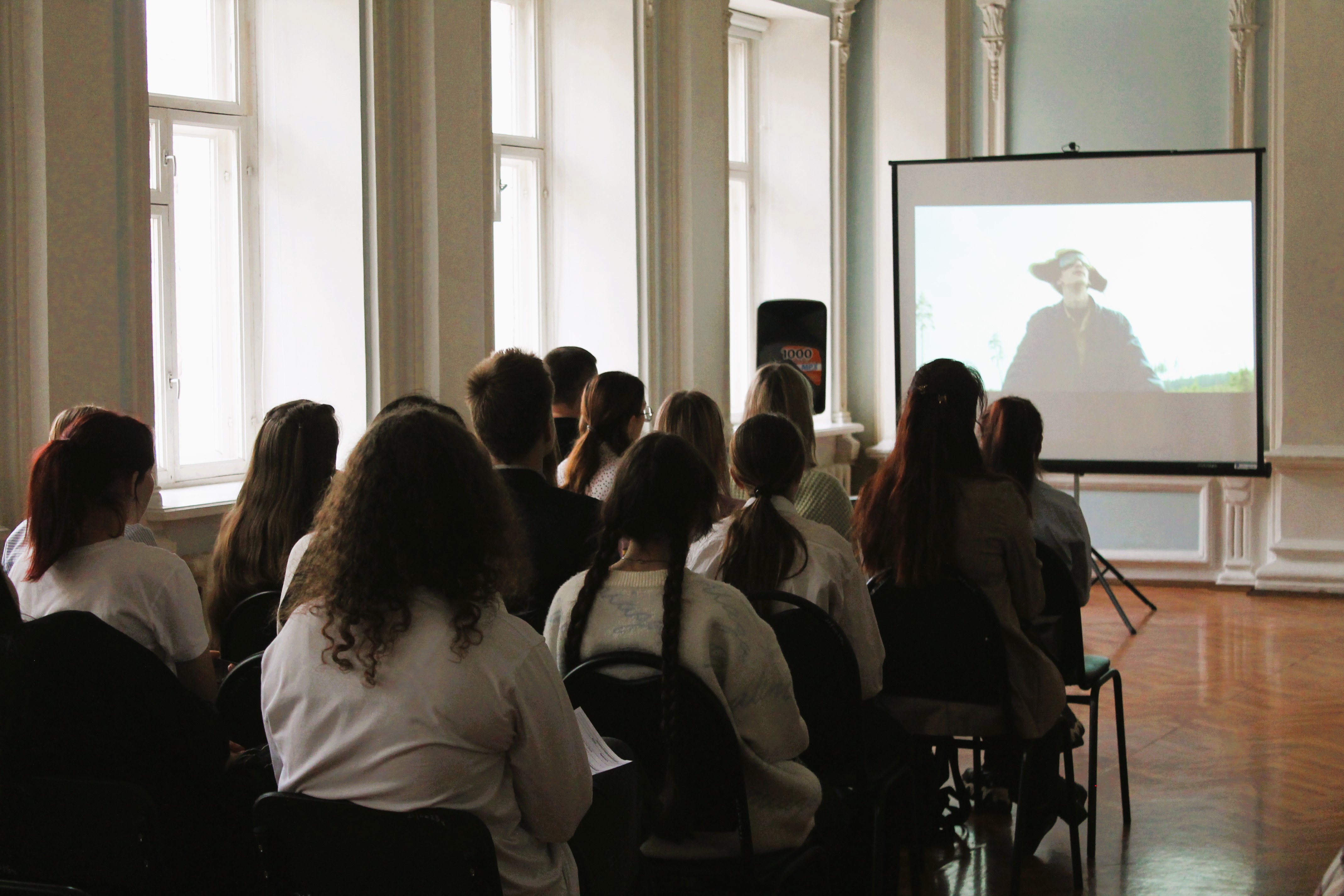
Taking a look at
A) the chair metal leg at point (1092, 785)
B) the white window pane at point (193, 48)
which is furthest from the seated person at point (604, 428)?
the white window pane at point (193, 48)

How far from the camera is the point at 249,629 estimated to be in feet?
7.91

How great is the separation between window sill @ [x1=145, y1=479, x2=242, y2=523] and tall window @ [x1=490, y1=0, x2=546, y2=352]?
1.79m

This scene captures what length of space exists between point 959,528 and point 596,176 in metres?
3.87

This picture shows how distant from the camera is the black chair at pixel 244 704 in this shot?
6.20ft

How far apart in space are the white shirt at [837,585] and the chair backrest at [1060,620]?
0.68 metres

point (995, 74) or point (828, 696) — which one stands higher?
point (995, 74)

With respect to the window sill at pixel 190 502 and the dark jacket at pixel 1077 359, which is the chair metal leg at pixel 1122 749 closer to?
the window sill at pixel 190 502

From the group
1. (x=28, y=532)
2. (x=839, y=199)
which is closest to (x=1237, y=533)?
(x=839, y=199)

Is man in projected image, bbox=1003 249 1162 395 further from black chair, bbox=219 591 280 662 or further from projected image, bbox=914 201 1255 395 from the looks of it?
black chair, bbox=219 591 280 662

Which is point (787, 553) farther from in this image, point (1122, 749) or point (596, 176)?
point (596, 176)

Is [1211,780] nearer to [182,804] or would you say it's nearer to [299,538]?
[299,538]

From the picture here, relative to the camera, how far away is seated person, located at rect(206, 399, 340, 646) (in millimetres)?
2523

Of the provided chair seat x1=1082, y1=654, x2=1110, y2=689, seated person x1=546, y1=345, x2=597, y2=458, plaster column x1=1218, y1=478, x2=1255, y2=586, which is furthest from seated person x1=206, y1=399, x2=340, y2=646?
plaster column x1=1218, y1=478, x2=1255, y2=586

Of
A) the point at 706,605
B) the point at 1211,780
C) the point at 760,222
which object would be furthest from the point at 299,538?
the point at 760,222
